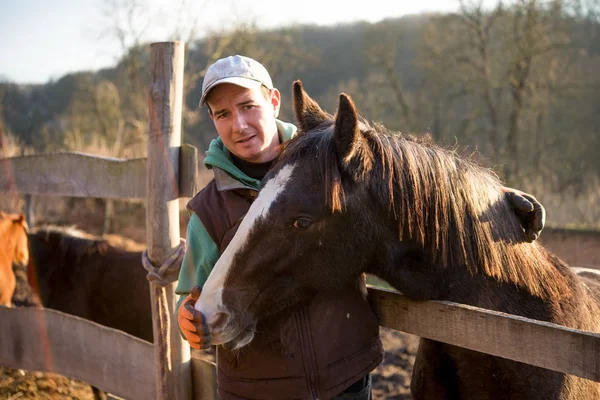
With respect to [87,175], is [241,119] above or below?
above

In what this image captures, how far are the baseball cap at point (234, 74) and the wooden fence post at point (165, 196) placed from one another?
53cm

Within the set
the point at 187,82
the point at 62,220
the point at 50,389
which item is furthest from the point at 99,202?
the point at 50,389

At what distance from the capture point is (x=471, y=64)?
1953cm

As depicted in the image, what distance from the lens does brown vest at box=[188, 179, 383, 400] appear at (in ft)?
6.50

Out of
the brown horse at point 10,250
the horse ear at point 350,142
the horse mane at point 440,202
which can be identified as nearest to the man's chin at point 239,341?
the horse mane at point 440,202

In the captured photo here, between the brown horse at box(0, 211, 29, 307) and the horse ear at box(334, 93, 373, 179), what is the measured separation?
5137 mm

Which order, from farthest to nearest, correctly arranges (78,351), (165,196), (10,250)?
(10,250) → (78,351) → (165,196)

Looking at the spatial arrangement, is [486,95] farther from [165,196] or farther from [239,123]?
[239,123]

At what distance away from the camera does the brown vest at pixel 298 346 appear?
1.98 metres

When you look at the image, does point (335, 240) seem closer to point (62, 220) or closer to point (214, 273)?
point (214, 273)

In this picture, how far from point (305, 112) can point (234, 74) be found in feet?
1.22

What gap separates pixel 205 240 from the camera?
2.21m

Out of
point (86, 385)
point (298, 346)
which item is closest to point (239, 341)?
point (298, 346)

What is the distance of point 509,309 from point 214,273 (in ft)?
3.97
